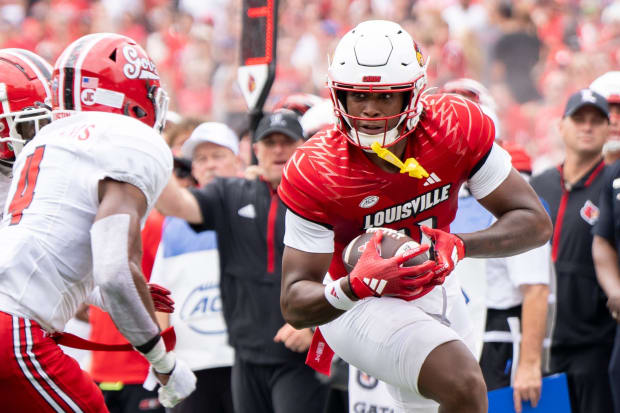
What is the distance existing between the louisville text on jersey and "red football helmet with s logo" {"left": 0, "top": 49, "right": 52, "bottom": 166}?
53.4 inches

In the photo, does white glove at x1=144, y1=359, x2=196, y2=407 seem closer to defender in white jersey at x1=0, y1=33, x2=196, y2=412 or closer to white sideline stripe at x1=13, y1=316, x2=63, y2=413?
defender in white jersey at x1=0, y1=33, x2=196, y2=412

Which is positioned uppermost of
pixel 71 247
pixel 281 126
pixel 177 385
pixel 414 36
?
pixel 71 247

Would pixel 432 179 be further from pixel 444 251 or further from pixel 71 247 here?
pixel 71 247

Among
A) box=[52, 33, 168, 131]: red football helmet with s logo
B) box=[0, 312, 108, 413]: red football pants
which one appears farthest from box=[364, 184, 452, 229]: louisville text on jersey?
box=[0, 312, 108, 413]: red football pants

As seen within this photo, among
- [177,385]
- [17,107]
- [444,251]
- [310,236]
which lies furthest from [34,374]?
[444,251]

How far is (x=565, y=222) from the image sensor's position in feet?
18.0

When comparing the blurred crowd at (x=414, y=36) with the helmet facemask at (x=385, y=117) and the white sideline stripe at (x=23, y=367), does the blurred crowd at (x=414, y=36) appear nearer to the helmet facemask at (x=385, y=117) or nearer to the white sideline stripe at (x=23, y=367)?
the helmet facemask at (x=385, y=117)

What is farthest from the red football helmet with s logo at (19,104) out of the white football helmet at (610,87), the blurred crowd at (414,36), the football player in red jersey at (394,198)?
the blurred crowd at (414,36)

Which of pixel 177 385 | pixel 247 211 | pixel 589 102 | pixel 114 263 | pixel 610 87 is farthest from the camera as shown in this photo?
pixel 610 87

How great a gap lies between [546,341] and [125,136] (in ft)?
9.17

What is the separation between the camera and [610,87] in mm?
5855

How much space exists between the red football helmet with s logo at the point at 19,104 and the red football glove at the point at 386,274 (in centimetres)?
147

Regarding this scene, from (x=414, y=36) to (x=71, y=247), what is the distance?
342 inches

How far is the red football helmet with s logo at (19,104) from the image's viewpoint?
3768 millimetres
